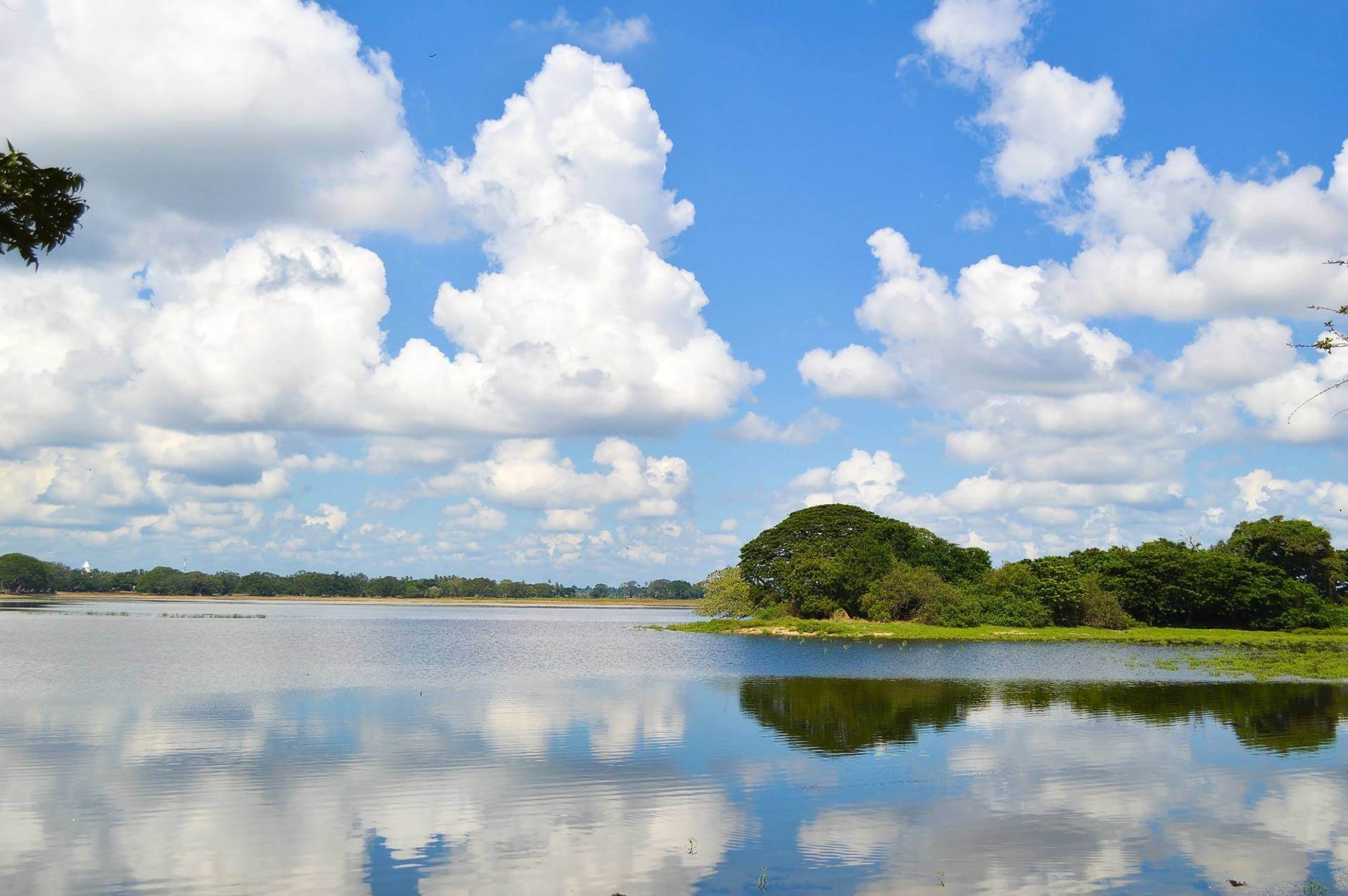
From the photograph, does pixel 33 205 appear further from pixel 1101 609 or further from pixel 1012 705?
pixel 1101 609

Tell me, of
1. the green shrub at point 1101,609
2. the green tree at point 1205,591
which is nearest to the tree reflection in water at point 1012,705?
the green shrub at point 1101,609

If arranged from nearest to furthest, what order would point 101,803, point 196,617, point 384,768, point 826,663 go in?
point 101,803, point 384,768, point 826,663, point 196,617

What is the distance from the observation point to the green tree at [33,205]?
1712 cm

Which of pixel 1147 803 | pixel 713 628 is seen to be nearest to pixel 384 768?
pixel 1147 803

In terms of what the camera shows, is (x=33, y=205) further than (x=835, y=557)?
No

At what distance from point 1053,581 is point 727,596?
42238mm

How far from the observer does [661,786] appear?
26688mm

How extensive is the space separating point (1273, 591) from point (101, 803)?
415ft

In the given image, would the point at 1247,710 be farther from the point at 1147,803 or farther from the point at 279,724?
the point at 279,724

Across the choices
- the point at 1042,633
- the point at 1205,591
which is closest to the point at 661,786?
the point at 1042,633

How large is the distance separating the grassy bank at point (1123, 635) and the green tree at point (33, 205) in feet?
247

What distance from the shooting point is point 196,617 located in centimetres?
14688

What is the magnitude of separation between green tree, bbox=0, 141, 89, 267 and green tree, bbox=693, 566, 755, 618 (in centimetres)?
11721

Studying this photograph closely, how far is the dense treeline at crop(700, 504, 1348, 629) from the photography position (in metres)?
117
